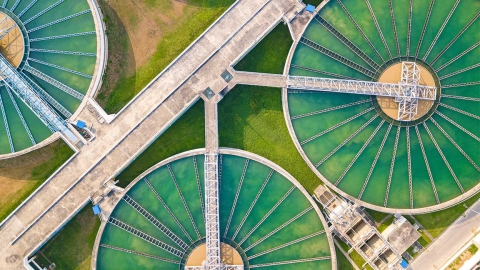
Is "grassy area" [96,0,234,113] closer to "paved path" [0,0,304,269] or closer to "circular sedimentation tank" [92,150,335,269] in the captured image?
"paved path" [0,0,304,269]

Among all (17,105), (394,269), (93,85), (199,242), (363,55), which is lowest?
(394,269)

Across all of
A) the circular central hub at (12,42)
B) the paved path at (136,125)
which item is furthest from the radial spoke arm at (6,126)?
the paved path at (136,125)

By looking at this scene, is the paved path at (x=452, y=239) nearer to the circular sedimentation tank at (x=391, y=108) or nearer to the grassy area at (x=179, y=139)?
the circular sedimentation tank at (x=391, y=108)

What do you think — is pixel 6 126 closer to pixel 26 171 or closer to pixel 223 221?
pixel 26 171

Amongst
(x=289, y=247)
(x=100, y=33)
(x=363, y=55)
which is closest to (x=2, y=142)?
(x=100, y=33)

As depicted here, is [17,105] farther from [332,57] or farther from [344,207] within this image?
[344,207]

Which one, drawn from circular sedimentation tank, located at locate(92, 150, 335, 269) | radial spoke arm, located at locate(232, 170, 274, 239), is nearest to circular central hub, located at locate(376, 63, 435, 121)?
circular sedimentation tank, located at locate(92, 150, 335, 269)

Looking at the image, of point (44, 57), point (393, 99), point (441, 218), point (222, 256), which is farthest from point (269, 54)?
point (441, 218)
